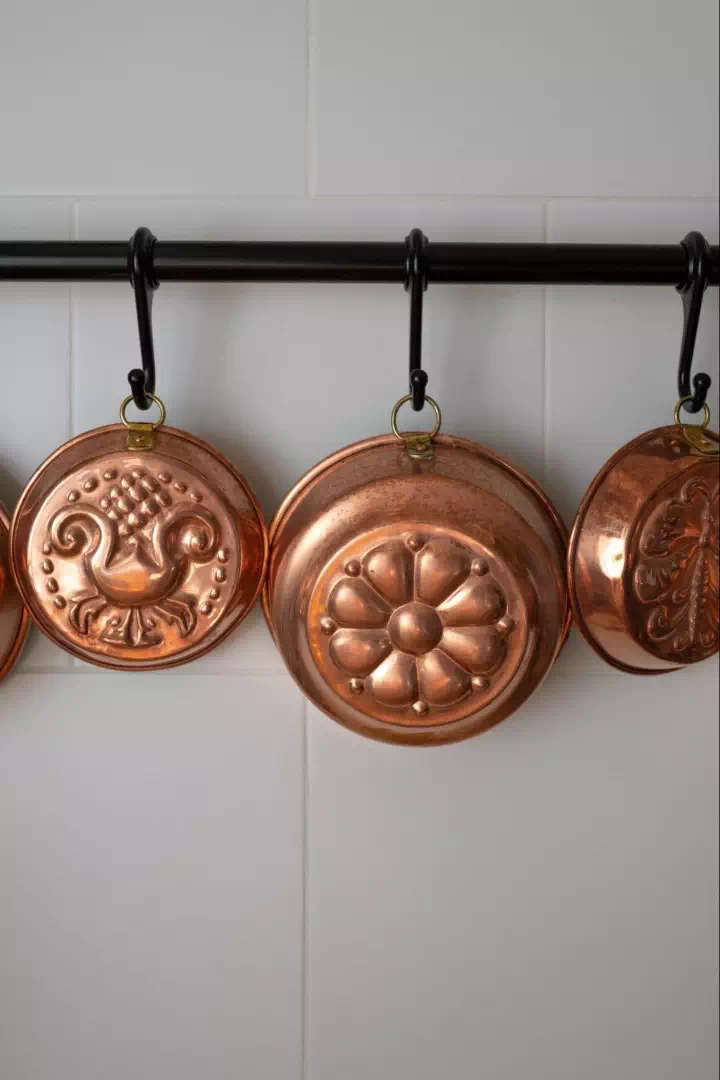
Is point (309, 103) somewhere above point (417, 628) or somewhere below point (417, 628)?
above

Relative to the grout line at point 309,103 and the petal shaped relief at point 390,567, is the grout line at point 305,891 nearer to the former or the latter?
the petal shaped relief at point 390,567

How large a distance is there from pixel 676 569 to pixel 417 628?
6.3 inches

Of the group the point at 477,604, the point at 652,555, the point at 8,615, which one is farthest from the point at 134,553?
the point at 652,555

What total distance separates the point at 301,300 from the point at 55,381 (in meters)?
0.16

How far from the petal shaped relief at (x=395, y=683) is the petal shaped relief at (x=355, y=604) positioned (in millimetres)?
28

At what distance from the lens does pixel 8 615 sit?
49 centimetres

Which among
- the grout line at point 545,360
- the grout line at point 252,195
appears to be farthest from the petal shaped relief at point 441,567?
the grout line at point 252,195

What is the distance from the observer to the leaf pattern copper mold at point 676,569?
0.47 m

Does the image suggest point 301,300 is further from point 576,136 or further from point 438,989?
point 438,989

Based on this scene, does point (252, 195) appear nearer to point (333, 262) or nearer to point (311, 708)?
point (333, 262)

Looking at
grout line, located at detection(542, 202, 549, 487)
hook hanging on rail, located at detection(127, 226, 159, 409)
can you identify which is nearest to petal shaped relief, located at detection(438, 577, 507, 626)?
grout line, located at detection(542, 202, 549, 487)

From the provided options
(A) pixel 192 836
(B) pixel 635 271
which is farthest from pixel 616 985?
(B) pixel 635 271

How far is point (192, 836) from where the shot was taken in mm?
515

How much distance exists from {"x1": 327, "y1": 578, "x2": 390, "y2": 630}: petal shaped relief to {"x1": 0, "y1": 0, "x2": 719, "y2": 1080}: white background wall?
8cm
